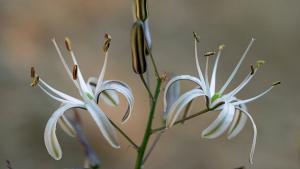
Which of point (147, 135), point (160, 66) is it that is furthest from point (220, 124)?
point (160, 66)

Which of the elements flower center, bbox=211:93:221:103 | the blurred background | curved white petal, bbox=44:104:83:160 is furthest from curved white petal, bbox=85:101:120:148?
the blurred background

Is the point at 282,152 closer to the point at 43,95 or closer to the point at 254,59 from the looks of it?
the point at 254,59

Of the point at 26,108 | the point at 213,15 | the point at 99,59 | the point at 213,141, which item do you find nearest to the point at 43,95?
the point at 26,108

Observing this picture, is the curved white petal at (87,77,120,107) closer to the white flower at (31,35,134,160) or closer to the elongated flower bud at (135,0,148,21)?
the white flower at (31,35,134,160)

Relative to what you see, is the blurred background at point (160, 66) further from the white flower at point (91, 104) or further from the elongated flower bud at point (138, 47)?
the elongated flower bud at point (138, 47)

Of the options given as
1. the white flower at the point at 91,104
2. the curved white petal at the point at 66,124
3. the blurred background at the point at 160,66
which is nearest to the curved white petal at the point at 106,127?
the white flower at the point at 91,104

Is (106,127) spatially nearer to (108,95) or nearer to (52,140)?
(52,140)

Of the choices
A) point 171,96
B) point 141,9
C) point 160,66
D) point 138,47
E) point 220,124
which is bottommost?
point 160,66

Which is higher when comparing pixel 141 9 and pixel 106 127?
pixel 141 9
